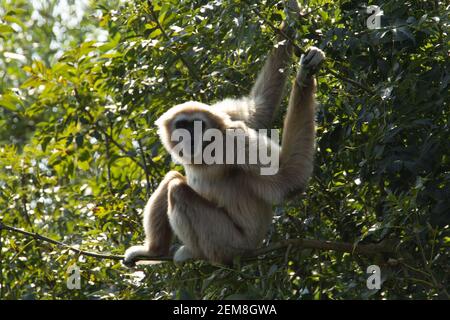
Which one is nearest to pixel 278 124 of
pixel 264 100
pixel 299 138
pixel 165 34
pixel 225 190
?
pixel 264 100

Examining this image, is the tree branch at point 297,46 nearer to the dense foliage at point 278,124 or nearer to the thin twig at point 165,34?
the dense foliage at point 278,124

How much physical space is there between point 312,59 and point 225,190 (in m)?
1.34

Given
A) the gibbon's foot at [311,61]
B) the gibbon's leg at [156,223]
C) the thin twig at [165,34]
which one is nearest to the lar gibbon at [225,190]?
the gibbon's leg at [156,223]

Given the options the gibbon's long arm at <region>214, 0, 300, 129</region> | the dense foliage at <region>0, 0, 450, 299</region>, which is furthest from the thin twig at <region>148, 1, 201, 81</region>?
the gibbon's long arm at <region>214, 0, 300, 129</region>

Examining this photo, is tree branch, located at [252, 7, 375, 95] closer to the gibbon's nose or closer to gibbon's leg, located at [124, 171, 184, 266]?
the gibbon's nose

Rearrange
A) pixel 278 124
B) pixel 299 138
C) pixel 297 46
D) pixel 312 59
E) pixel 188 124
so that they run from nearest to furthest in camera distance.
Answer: pixel 312 59, pixel 297 46, pixel 299 138, pixel 188 124, pixel 278 124

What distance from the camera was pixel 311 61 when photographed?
16.7 ft

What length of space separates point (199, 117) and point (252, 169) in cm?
60

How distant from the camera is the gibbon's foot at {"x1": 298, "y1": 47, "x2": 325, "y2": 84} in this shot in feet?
16.6

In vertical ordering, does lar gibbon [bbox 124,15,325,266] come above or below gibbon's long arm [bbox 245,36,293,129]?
below

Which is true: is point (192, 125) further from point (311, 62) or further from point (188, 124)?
point (311, 62)

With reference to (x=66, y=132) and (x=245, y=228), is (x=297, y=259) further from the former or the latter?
(x=66, y=132)

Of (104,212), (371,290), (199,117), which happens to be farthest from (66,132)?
(371,290)

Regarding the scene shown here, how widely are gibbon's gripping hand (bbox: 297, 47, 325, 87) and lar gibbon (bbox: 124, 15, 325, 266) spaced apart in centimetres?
10
